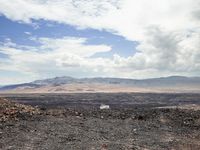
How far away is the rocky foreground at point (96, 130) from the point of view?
653 inches

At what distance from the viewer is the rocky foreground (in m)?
16.6

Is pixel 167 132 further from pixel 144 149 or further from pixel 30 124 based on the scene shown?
pixel 30 124

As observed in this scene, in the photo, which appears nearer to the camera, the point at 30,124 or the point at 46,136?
the point at 46,136

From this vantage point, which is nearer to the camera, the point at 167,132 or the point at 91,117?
the point at 167,132

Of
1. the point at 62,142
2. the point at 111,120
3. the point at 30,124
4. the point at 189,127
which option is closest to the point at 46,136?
the point at 62,142

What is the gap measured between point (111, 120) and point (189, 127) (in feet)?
16.1

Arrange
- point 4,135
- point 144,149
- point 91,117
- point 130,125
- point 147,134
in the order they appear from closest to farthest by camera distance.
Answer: point 144,149 → point 4,135 → point 147,134 → point 130,125 → point 91,117

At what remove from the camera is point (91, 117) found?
947 inches

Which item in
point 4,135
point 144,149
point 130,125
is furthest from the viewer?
point 130,125

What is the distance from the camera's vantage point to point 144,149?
16.1 meters

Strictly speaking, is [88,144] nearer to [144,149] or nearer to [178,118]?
[144,149]

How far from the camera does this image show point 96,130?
20.0 meters

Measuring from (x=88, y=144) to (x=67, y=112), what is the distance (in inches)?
356

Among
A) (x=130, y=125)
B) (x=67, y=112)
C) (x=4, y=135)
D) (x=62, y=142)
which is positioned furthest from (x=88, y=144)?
(x=67, y=112)
